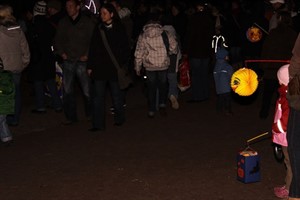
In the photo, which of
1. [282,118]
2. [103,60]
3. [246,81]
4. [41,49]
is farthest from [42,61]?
[282,118]

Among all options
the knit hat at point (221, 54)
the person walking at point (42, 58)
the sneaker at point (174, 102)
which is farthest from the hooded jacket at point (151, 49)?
the person walking at point (42, 58)

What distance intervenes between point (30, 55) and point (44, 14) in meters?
0.89

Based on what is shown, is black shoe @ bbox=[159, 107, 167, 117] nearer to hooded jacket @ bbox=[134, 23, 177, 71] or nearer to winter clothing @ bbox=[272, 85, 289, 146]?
hooded jacket @ bbox=[134, 23, 177, 71]

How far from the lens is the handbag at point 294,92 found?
583 cm

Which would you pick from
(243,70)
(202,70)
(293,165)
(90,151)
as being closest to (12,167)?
(90,151)

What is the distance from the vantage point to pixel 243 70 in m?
7.29

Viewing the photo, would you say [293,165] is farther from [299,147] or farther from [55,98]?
[55,98]

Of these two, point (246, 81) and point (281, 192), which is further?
point (246, 81)

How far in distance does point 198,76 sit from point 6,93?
5.15m

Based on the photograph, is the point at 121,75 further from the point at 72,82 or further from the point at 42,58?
the point at 42,58

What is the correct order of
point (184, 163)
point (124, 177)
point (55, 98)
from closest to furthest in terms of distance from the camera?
point (124, 177), point (184, 163), point (55, 98)

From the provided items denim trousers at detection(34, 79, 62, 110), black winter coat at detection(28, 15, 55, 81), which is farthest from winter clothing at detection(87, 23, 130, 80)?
denim trousers at detection(34, 79, 62, 110)

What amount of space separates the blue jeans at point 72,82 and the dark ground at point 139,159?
300 millimetres

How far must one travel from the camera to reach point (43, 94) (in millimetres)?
12555
